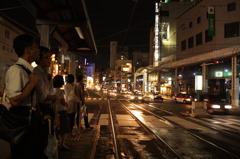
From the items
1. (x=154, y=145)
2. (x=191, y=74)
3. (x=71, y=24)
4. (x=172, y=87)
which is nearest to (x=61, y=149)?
(x=154, y=145)

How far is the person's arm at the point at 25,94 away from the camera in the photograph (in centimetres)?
241

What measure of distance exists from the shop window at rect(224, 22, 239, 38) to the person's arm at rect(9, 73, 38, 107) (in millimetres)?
30681

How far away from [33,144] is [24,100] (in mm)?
520

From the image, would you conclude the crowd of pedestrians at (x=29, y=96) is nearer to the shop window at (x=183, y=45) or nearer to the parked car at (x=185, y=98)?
the parked car at (x=185, y=98)

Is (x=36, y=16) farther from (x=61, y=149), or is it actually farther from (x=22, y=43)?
(x=22, y=43)

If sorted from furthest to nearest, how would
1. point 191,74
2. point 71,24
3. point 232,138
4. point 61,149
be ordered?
point 191,74 → point 232,138 → point 71,24 → point 61,149

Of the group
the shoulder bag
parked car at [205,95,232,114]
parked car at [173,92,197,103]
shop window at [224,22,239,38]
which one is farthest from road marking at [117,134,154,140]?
shop window at [224,22,239,38]

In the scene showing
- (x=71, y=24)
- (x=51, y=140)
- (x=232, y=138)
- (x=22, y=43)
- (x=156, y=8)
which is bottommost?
(x=232, y=138)

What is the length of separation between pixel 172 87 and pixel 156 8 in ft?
75.4

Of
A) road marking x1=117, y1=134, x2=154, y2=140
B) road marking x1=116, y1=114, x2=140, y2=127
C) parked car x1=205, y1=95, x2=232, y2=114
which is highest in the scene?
parked car x1=205, y1=95, x2=232, y2=114

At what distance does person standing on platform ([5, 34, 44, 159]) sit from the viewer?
7.99 ft

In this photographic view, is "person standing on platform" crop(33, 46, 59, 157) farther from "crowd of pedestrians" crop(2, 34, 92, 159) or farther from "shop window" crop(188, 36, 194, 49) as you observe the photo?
"shop window" crop(188, 36, 194, 49)

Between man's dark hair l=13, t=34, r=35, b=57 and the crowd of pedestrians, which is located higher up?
man's dark hair l=13, t=34, r=35, b=57

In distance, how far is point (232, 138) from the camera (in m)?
8.33
